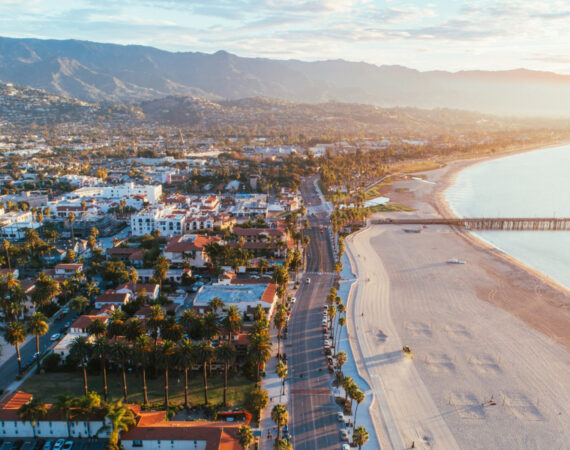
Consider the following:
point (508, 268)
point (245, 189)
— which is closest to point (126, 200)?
point (245, 189)

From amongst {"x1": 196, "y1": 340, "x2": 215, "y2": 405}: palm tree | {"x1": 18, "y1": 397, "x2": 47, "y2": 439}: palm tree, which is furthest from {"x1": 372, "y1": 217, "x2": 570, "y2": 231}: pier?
{"x1": 18, "y1": 397, "x2": 47, "y2": 439}: palm tree

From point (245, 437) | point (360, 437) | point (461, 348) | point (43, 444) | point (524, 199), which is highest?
point (245, 437)

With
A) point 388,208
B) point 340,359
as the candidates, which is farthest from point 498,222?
point 340,359

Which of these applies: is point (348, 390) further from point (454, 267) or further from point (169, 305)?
point (454, 267)

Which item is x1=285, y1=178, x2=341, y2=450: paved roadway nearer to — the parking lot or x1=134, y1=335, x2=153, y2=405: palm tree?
x1=134, y1=335, x2=153, y2=405: palm tree

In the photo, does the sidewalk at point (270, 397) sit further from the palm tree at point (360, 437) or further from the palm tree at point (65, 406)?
the palm tree at point (65, 406)

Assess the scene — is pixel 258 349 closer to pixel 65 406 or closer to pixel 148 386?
pixel 148 386
